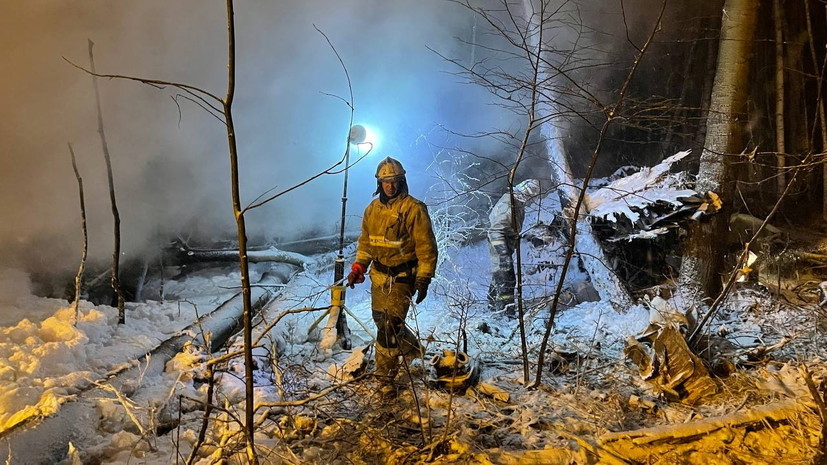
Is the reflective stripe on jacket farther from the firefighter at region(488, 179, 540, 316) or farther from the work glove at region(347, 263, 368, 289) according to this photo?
the firefighter at region(488, 179, 540, 316)

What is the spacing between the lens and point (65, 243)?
7.54 meters

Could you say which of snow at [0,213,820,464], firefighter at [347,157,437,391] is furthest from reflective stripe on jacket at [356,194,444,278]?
snow at [0,213,820,464]

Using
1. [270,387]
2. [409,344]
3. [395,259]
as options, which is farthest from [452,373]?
[270,387]

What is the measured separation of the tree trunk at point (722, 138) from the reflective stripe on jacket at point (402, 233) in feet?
14.0

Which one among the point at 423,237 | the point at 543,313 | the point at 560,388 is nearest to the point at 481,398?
the point at 560,388

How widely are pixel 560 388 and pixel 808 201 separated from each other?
8.83 metres

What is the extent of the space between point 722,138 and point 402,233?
5.17 m

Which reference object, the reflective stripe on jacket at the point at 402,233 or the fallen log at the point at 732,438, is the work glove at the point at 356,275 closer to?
the reflective stripe on jacket at the point at 402,233

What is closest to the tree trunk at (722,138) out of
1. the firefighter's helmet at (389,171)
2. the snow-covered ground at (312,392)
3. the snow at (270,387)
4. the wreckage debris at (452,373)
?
the snow at (270,387)

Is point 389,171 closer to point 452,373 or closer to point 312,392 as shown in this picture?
point 452,373

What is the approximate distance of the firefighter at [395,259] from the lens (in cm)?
448

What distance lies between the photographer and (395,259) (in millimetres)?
4660

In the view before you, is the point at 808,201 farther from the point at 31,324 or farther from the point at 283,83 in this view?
the point at 31,324

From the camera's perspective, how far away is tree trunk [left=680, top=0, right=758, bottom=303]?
648 cm
